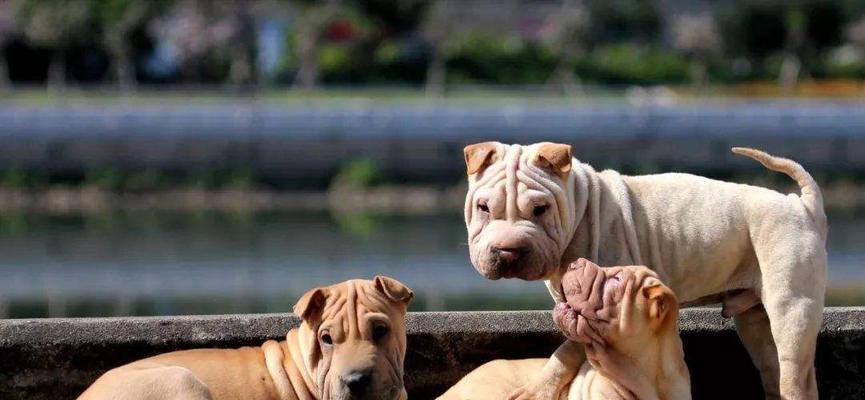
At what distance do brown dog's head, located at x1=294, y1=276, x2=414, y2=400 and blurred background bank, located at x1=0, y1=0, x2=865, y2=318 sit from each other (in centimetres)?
1435

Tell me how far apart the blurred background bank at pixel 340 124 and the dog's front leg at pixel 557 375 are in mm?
14196

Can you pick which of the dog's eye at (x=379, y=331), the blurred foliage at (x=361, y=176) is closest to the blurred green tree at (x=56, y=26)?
the blurred foliage at (x=361, y=176)

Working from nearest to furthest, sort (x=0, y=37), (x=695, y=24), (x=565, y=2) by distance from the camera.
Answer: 1. (x=0, y=37)
2. (x=695, y=24)
3. (x=565, y=2)

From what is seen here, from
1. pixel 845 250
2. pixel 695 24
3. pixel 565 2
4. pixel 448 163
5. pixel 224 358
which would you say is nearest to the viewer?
pixel 224 358

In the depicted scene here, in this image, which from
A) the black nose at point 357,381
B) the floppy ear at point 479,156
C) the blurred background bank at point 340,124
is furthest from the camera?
the blurred background bank at point 340,124

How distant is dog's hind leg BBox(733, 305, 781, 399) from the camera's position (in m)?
5.94

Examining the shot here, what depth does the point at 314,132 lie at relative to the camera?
123 ft

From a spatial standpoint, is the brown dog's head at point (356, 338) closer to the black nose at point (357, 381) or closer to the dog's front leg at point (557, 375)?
the black nose at point (357, 381)

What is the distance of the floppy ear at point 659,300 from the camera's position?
5117 mm

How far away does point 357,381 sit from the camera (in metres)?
5.11

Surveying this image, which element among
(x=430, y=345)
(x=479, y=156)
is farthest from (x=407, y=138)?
(x=479, y=156)

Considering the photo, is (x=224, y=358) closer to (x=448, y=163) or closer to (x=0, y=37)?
(x=448, y=163)

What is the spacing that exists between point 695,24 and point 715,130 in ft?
81.7

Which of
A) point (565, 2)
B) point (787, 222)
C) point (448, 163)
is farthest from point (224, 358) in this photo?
point (565, 2)
